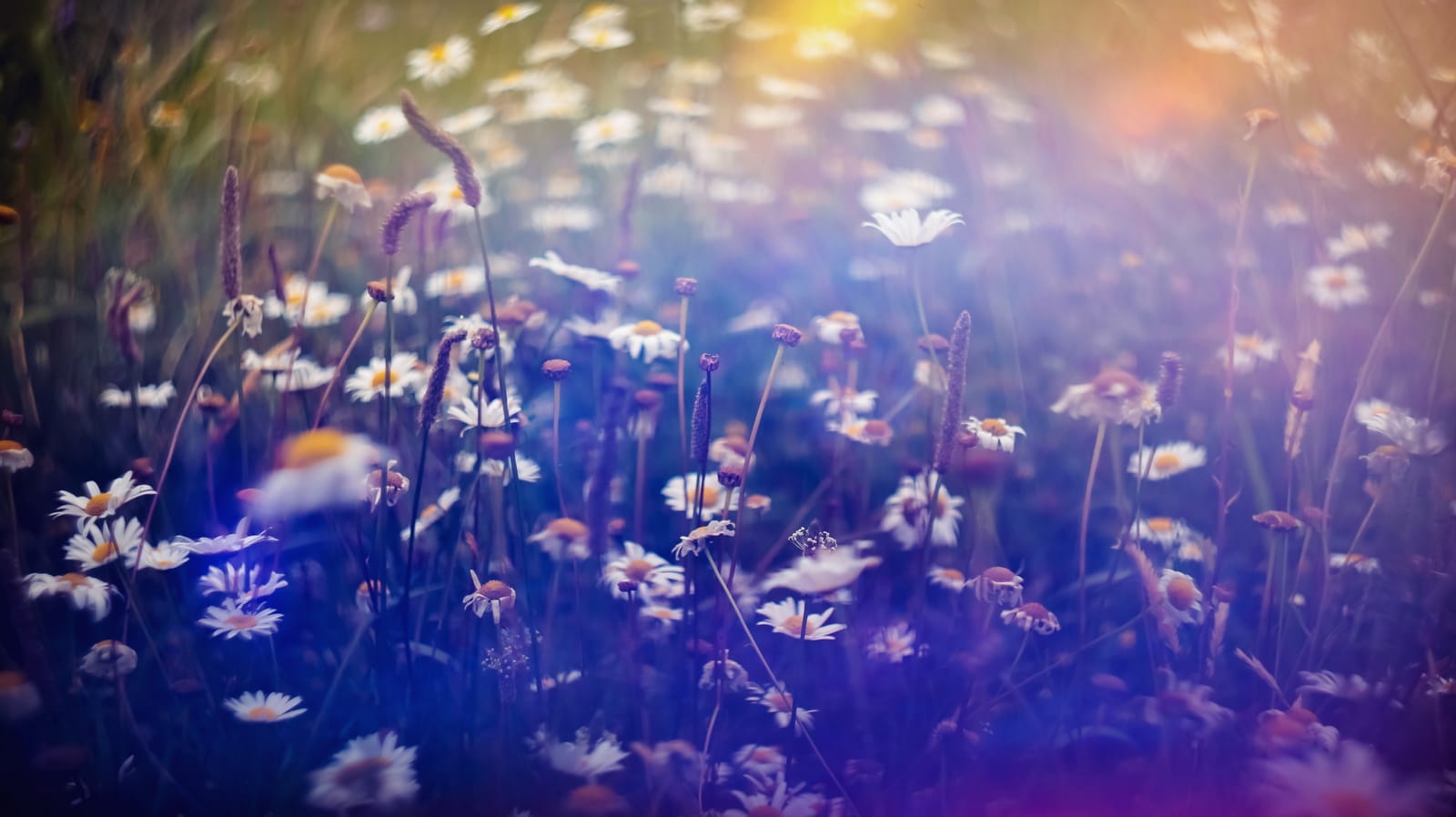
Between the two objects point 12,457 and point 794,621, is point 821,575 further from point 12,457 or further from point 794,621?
point 12,457

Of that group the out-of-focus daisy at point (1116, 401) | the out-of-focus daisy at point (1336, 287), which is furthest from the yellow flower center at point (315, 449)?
the out-of-focus daisy at point (1336, 287)

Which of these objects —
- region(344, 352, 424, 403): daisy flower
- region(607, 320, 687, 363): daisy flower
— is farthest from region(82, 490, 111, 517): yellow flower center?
region(607, 320, 687, 363): daisy flower

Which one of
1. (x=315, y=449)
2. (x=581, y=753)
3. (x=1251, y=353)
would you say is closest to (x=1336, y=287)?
(x=1251, y=353)

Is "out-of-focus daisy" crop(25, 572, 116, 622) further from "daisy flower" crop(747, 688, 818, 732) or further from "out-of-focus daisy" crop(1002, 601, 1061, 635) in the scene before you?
"out-of-focus daisy" crop(1002, 601, 1061, 635)

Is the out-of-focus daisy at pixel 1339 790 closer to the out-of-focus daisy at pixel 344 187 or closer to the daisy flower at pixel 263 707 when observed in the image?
the daisy flower at pixel 263 707

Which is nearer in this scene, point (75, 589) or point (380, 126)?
point (75, 589)
